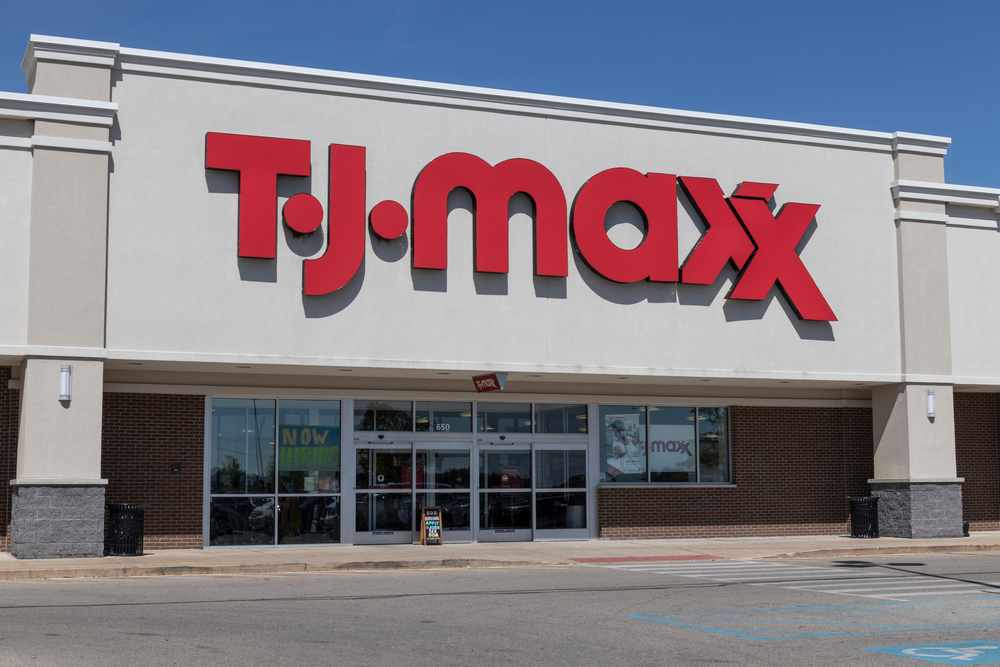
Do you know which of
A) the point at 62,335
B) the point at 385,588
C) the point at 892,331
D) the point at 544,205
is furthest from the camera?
the point at 892,331

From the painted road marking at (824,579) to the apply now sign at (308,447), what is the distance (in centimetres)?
663

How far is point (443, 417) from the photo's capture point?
24.1 meters

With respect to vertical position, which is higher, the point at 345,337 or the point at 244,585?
the point at 345,337

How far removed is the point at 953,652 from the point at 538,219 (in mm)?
14393

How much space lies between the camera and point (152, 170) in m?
20.2

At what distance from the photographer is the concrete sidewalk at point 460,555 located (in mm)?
17547

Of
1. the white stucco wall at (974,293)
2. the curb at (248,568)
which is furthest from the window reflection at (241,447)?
the white stucco wall at (974,293)

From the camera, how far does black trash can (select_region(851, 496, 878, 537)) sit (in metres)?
25.6

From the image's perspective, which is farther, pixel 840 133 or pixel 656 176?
pixel 840 133

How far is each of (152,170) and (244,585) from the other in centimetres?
869

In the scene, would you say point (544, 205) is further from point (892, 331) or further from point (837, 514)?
point (837, 514)

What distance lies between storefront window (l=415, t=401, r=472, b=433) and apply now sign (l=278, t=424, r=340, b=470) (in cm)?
193

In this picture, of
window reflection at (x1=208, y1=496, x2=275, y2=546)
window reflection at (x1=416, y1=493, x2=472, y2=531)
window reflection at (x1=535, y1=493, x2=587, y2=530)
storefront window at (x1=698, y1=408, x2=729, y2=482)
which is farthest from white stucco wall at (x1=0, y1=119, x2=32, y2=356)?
storefront window at (x1=698, y1=408, x2=729, y2=482)

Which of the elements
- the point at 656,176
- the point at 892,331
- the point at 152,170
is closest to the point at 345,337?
the point at 152,170
